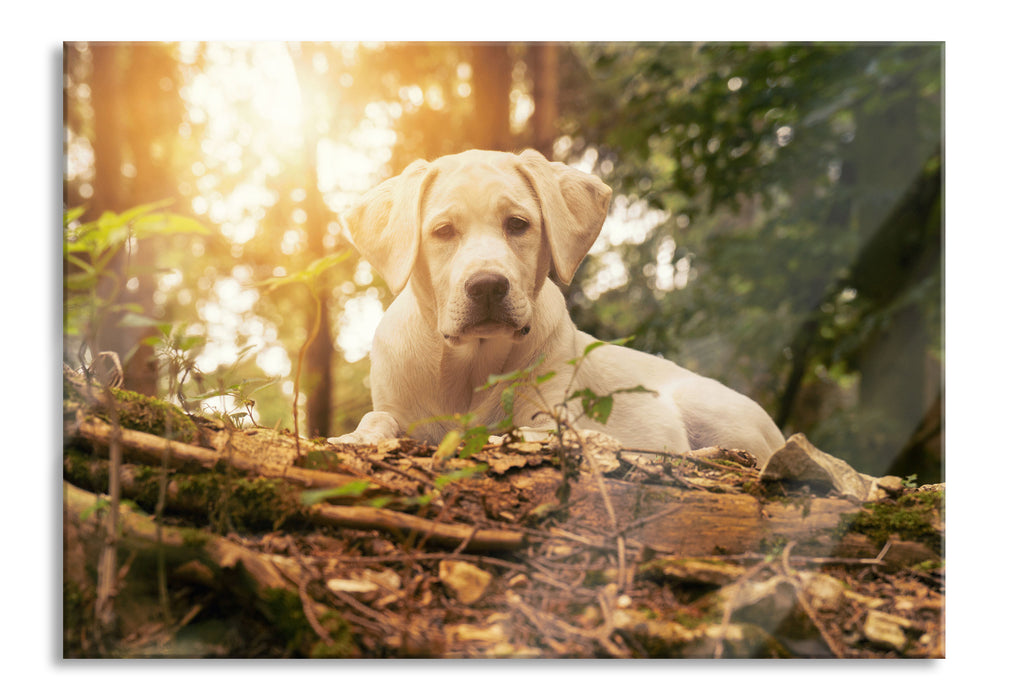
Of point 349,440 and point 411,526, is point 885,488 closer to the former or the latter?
point 411,526

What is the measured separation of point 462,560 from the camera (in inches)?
84.9

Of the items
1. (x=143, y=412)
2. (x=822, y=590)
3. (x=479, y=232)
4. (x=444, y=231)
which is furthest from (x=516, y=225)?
(x=822, y=590)

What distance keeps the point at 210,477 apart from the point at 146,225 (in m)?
0.90

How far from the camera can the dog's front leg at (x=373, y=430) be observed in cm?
262

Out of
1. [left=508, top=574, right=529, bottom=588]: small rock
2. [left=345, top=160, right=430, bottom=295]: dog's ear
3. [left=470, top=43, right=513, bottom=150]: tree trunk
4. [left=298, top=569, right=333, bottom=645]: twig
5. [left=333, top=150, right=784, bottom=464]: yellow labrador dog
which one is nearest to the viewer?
[left=298, top=569, right=333, bottom=645]: twig

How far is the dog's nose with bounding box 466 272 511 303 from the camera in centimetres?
Answer: 233

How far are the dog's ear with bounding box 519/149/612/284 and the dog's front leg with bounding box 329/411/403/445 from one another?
2.50ft

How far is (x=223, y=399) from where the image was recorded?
2.54 meters

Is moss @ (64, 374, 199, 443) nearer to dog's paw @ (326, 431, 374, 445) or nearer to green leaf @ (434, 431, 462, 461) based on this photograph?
dog's paw @ (326, 431, 374, 445)

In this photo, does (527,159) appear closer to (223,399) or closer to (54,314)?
(223,399)

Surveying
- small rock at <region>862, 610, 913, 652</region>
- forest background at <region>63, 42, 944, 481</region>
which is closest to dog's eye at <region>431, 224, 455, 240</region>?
forest background at <region>63, 42, 944, 481</region>

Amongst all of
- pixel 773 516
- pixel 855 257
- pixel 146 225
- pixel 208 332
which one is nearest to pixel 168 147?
pixel 146 225

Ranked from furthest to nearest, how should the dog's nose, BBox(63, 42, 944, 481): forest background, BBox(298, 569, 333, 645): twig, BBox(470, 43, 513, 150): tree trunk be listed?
BBox(470, 43, 513, 150): tree trunk < BBox(63, 42, 944, 481): forest background < the dog's nose < BBox(298, 569, 333, 645): twig

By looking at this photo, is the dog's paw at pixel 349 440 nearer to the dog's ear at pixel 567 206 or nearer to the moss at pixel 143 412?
the moss at pixel 143 412
